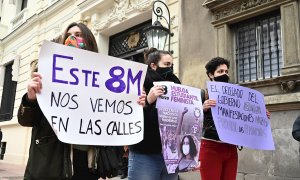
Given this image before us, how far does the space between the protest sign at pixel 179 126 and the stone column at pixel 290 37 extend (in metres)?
3.07

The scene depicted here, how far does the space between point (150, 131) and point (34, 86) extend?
3.40ft

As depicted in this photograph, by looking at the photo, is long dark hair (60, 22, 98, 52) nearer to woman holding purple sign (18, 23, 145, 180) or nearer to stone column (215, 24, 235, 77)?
woman holding purple sign (18, 23, 145, 180)

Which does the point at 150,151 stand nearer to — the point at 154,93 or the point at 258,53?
the point at 154,93

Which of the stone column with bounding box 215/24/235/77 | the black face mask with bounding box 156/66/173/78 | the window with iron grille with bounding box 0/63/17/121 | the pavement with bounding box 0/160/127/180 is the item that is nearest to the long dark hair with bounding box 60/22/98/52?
the black face mask with bounding box 156/66/173/78

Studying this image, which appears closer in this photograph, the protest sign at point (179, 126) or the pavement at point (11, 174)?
the protest sign at point (179, 126)

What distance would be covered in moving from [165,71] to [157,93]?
309 millimetres

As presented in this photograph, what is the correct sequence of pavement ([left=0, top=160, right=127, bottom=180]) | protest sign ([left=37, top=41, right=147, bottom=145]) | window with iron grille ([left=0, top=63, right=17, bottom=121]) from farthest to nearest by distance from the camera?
window with iron grille ([left=0, top=63, right=17, bottom=121])
pavement ([left=0, top=160, right=127, bottom=180])
protest sign ([left=37, top=41, right=147, bottom=145])

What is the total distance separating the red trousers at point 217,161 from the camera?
114 inches

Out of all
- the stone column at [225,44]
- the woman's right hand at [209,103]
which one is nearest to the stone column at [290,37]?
the stone column at [225,44]

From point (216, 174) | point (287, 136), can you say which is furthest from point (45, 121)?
point (287, 136)

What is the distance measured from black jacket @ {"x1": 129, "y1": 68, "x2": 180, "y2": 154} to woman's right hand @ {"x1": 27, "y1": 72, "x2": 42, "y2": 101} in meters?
0.95

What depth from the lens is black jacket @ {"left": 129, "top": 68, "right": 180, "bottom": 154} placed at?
2561mm

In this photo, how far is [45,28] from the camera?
13.8m

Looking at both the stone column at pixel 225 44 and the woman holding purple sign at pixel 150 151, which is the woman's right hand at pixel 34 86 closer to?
the woman holding purple sign at pixel 150 151
